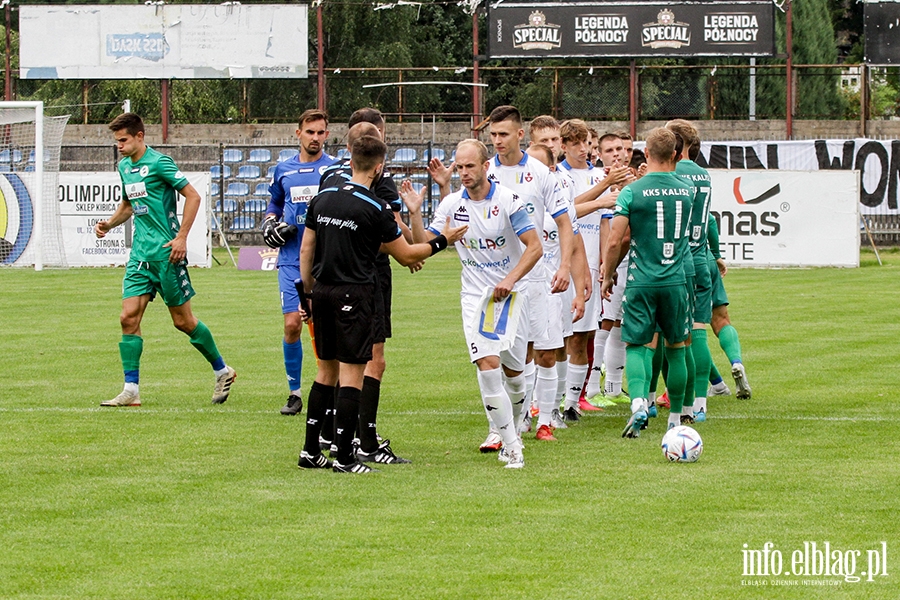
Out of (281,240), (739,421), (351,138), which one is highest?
(351,138)

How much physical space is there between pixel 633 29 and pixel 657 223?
28244 mm

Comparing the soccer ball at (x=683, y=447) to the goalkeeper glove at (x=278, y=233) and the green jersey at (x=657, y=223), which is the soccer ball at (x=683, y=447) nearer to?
the green jersey at (x=657, y=223)

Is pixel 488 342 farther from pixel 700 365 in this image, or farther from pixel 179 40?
pixel 179 40

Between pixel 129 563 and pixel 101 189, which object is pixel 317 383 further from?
pixel 101 189

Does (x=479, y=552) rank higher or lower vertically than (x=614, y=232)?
lower

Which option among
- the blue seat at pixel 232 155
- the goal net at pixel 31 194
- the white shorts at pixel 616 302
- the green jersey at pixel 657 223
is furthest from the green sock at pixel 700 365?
the blue seat at pixel 232 155

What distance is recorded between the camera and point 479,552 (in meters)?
6.03

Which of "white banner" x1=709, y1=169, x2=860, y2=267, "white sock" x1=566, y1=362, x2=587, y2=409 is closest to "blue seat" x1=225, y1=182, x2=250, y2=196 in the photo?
"white banner" x1=709, y1=169, x2=860, y2=267

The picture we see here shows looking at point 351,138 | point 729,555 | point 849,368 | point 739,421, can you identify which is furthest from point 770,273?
point 729,555

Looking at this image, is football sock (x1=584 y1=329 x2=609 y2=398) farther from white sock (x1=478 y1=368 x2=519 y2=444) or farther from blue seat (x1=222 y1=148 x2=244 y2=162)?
blue seat (x1=222 y1=148 x2=244 y2=162)

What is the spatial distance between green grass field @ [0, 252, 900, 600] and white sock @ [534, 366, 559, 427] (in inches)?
9.6

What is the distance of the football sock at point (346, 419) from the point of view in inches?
314

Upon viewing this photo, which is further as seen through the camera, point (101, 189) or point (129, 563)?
point (101, 189)

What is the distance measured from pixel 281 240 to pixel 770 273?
1728cm
